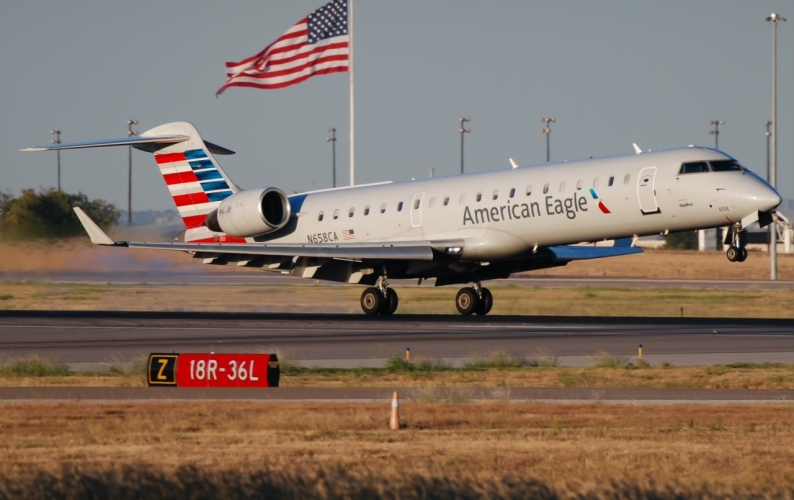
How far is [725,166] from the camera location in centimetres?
2788

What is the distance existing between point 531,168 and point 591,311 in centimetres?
905

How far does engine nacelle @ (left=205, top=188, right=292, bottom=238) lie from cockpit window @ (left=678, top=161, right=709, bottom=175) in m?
13.0

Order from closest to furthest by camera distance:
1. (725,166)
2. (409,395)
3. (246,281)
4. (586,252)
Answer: (409,395)
(725,166)
(586,252)
(246,281)

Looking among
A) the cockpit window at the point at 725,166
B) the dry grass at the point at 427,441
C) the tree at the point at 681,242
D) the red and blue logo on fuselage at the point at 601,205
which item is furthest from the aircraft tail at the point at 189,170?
the tree at the point at 681,242

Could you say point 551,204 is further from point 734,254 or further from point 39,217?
point 39,217

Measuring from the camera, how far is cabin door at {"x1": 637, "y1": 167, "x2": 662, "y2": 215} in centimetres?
2814

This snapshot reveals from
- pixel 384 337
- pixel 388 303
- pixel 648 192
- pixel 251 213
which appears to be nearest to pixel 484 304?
pixel 388 303

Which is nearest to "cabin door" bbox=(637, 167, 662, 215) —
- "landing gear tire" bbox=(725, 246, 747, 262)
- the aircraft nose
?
"landing gear tire" bbox=(725, 246, 747, 262)

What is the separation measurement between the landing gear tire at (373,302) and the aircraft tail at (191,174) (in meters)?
6.64

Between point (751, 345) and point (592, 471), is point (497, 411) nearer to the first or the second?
point (592, 471)

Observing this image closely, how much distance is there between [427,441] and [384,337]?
530 inches

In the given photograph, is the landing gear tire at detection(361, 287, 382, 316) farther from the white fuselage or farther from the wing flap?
the wing flap

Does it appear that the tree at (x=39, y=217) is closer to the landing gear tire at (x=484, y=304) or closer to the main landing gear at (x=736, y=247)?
the landing gear tire at (x=484, y=304)

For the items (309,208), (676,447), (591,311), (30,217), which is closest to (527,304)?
(591,311)
